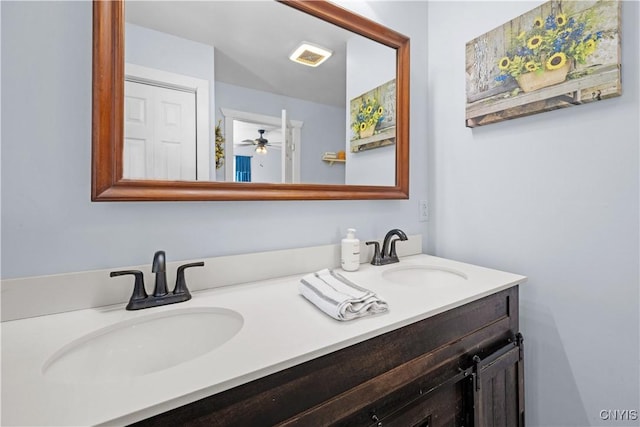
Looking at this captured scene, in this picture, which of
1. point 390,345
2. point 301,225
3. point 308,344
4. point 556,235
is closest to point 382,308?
point 390,345

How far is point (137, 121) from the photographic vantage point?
0.85m

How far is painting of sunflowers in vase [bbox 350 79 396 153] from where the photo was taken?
1.32 metres

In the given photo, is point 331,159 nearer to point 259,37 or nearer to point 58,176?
point 259,37

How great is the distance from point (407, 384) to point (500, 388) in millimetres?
444

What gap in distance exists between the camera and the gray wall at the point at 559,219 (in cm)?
96

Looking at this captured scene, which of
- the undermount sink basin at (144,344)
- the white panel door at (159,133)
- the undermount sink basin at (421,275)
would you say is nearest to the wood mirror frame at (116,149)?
the white panel door at (159,133)

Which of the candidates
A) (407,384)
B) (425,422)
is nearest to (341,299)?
(407,384)

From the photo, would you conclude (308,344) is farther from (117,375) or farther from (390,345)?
(117,375)

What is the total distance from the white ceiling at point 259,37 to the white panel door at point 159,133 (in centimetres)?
19

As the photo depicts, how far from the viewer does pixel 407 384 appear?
75cm

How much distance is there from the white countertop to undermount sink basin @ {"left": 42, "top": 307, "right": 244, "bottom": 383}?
23 millimetres

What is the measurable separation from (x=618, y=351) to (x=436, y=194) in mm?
894

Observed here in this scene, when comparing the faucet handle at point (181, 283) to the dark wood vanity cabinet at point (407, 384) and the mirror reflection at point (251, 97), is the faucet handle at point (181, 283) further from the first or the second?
the dark wood vanity cabinet at point (407, 384)

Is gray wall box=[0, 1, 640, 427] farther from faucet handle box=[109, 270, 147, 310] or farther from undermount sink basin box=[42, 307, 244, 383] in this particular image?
undermount sink basin box=[42, 307, 244, 383]
